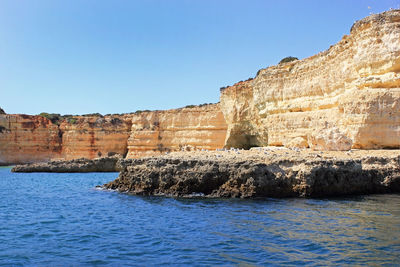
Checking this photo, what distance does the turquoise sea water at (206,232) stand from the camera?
7.59 m

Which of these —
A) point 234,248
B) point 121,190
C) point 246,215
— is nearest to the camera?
point 234,248

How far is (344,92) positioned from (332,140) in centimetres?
437

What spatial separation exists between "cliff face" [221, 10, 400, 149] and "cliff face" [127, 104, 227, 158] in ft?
41.2

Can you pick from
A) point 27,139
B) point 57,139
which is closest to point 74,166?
point 57,139

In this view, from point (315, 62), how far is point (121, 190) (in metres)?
15.3

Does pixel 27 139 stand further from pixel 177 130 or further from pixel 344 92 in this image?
pixel 344 92

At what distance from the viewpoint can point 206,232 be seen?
9602mm

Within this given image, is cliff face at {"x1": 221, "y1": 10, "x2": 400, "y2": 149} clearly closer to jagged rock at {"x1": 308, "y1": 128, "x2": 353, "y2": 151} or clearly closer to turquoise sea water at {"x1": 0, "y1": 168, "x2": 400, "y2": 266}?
jagged rock at {"x1": 308, "y1": 128, "x2": 353, "y2": 151}

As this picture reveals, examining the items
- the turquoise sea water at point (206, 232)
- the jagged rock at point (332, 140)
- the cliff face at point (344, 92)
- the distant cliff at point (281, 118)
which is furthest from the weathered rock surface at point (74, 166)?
the jagged rock at point (332, 140)

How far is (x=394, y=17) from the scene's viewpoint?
59.1 feet

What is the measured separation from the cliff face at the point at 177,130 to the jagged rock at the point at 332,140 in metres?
25.4

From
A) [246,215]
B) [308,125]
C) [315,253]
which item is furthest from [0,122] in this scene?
[315,253]

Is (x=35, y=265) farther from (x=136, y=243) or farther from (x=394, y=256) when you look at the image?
(x=394, y=256)

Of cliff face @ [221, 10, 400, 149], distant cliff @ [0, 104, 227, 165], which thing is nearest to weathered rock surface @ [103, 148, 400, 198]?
cliff face @ [221, 10, 400, 149]
